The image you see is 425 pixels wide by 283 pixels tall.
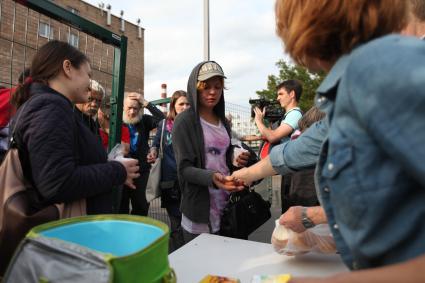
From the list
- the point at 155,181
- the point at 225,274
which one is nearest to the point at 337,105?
the point at 225,274

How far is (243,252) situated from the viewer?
56.7 inches

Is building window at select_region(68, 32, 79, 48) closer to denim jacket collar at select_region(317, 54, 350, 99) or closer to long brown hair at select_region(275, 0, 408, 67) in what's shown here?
long brown hair at select_region(275, 0, 408, 67)

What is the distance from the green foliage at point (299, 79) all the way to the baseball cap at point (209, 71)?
33.4 feet

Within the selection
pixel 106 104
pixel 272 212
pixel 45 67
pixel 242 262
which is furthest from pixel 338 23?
pixel 272 212

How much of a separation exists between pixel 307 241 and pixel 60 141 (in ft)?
3.36

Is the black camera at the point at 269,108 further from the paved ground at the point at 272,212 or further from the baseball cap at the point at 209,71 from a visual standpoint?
the baseball cap at the point at 209,71

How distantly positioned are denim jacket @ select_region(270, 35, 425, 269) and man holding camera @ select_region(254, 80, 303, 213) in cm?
261

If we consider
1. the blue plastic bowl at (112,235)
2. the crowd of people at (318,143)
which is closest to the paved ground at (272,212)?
the crowd of people at (318,143)

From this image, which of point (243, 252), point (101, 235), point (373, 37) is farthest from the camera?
point (243, 252)

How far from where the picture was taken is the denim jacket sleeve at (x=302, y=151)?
1.25 metres

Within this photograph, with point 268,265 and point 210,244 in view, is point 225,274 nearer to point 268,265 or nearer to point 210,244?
point 268,265

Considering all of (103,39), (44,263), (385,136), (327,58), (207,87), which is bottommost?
(44,263)

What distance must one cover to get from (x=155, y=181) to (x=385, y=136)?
A: 253 cm

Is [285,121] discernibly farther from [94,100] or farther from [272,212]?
[272,212]
